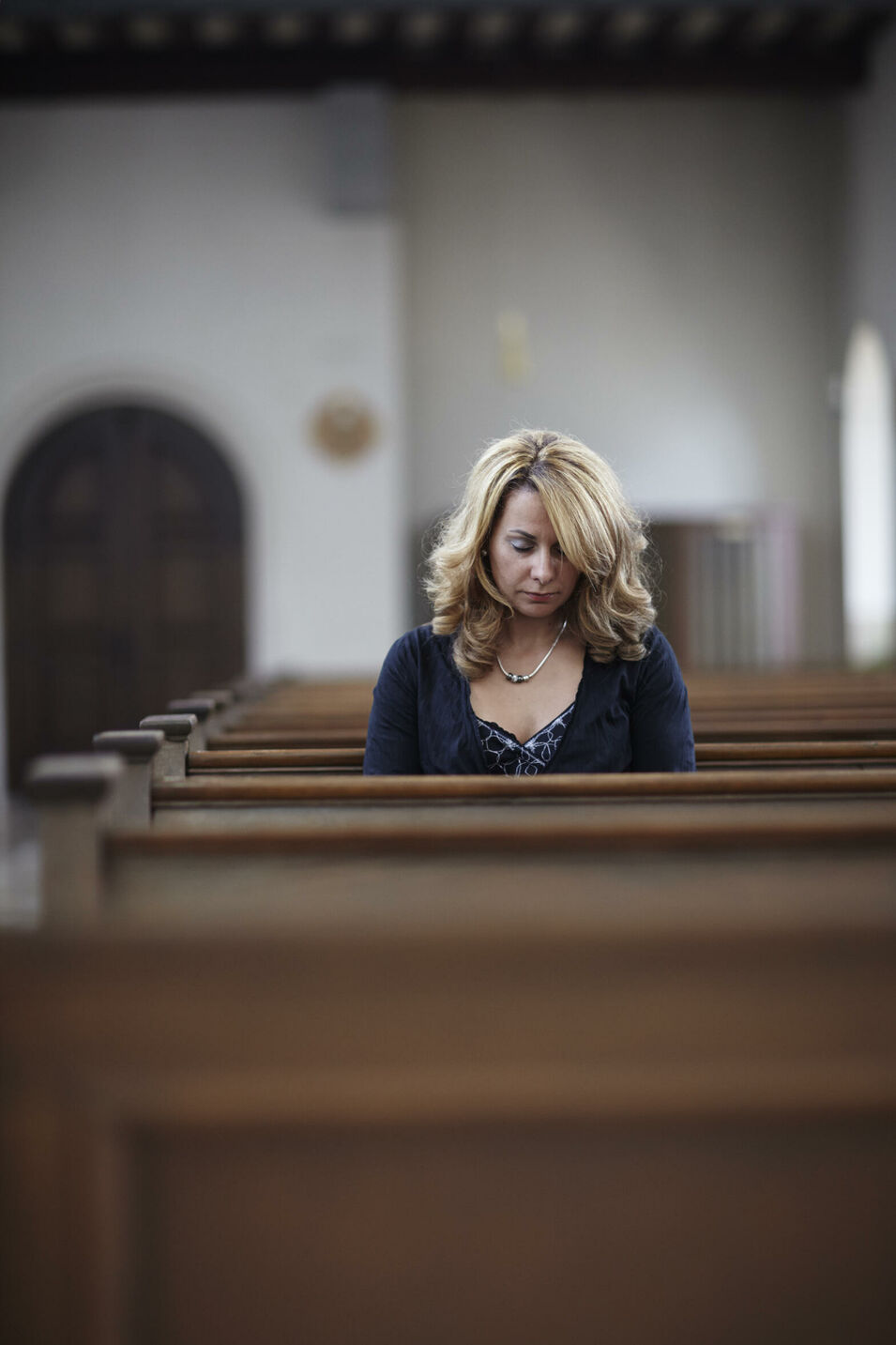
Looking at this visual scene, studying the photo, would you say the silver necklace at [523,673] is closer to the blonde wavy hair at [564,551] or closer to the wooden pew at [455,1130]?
the blonde wavy hair at [564,551]

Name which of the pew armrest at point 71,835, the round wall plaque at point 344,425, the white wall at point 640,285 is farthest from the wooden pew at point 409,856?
the white wall at point 640,285

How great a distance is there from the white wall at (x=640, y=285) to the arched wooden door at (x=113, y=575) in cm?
150

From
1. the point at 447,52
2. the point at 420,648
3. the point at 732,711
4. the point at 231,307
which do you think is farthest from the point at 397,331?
the point at 420,648

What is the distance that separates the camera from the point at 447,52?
8125mm

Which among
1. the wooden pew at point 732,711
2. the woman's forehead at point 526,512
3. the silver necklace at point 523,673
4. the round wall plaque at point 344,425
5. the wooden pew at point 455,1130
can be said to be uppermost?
the round wall plaque at point 344,425

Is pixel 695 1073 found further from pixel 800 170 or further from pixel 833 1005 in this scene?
pixel 800 170

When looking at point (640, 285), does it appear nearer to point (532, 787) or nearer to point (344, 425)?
point (344, 425)

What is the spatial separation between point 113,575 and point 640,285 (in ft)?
13.6

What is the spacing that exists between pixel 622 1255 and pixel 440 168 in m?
8.85

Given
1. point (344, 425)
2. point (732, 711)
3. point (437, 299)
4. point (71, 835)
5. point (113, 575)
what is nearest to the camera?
point (71, 835)

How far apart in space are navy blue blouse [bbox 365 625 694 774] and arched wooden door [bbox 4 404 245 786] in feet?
20.0

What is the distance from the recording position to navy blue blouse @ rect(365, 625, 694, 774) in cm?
240

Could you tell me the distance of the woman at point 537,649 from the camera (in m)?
2.38

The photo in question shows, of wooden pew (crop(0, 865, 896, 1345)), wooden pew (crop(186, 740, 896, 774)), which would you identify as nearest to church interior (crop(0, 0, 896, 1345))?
wooden pew (crop(186, 740, 896, 774))
